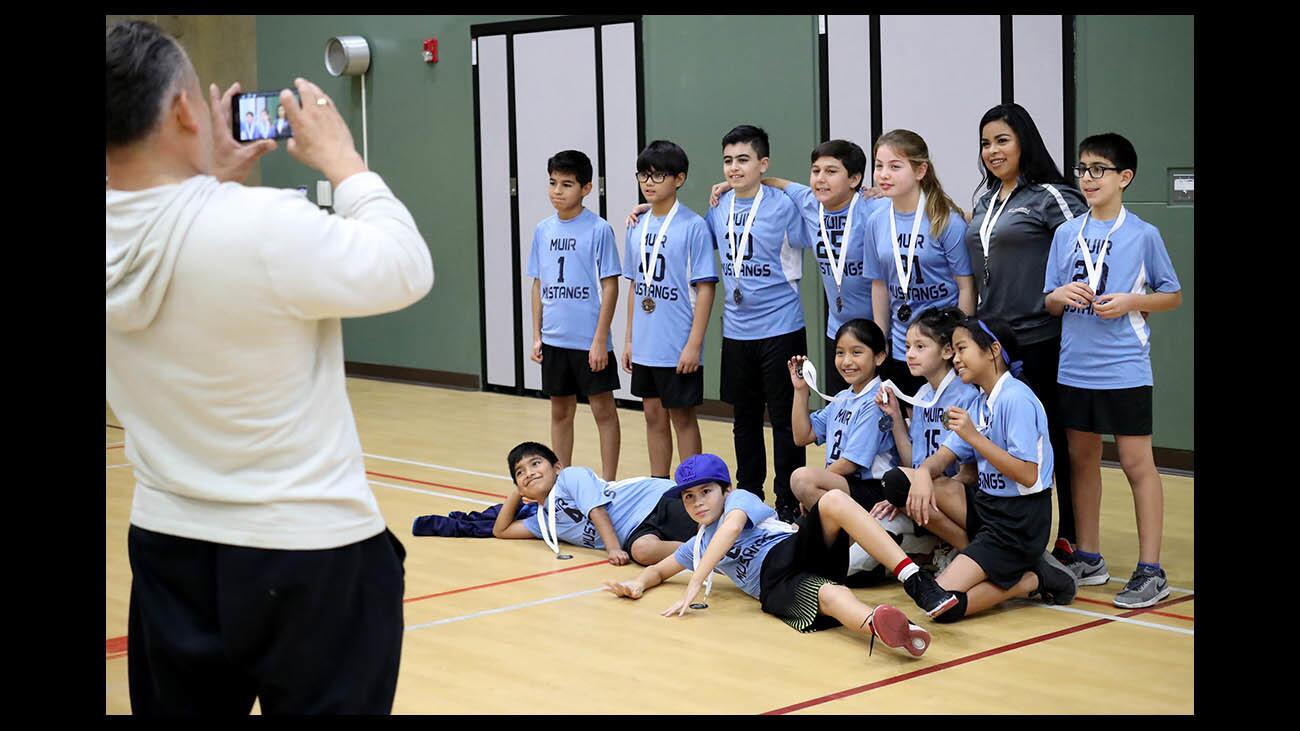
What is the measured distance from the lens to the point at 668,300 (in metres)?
6.50

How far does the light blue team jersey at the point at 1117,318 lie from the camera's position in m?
4.86

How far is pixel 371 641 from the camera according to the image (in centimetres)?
203

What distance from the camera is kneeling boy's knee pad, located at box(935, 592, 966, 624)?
4.59 meters

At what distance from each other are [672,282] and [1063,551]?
2.12 m

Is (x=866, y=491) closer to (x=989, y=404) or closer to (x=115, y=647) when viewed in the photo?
(x=989, y=404)

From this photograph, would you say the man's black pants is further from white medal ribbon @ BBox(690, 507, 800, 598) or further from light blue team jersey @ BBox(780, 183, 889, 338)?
light blue team jersey @ BBox(780, 183, 889, 338)

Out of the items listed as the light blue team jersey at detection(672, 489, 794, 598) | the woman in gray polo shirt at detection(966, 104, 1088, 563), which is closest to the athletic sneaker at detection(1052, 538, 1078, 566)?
the woman in gray polo shirt at detection(966, 104, 1088, 563)

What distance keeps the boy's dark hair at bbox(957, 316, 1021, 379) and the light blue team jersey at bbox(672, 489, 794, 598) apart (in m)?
0.91

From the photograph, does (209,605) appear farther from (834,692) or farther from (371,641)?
(834,692)

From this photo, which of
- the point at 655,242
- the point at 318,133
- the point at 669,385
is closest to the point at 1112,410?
the point at 669,385

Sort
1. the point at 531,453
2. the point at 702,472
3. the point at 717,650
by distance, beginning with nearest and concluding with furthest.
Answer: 1. the point at 717,650
2. the point at 702,472
3. the point at 531,453

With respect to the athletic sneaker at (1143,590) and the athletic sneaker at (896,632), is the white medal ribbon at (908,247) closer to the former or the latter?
the athletic sneaker at (1143,590)

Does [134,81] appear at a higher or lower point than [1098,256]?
higher

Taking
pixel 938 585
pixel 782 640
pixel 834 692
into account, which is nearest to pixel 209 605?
pixel 834 692
